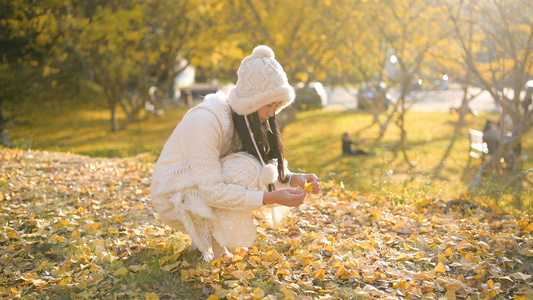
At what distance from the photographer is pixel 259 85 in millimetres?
3076

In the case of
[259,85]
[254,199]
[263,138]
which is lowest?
[254,199]

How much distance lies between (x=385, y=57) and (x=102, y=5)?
25.8ft

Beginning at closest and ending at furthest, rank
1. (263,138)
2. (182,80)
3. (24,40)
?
(263,138) → (24,40) → (182,80)

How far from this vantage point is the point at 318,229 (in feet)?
13.7

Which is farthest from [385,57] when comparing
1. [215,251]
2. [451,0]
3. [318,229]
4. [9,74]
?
[215,251]

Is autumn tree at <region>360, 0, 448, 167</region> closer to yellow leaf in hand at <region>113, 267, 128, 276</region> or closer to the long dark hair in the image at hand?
the long dark hair

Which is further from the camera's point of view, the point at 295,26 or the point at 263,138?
the point at 295,26

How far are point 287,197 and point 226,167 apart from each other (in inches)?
18.7

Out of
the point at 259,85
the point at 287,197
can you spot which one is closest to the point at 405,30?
the point at 259,85

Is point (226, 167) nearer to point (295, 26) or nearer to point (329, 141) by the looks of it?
point (295, 26)

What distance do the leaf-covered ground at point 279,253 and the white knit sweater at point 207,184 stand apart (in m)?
0.25

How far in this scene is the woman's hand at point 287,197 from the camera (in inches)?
117

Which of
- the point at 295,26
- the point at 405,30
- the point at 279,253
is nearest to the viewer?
the point at 279,253

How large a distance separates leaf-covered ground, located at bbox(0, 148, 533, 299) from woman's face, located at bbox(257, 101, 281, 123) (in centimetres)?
95
